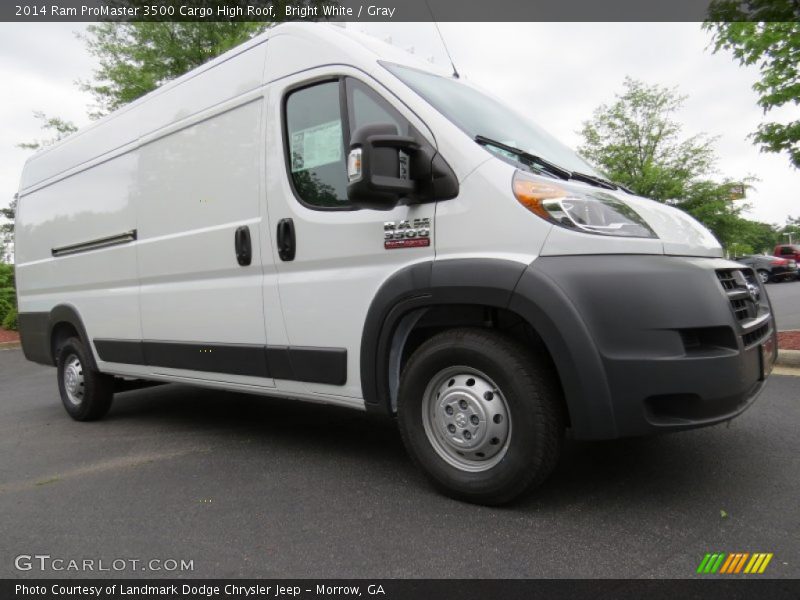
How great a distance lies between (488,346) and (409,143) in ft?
3.16

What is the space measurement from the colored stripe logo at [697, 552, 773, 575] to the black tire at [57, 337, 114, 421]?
477 cm

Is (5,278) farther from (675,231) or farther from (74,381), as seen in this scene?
(675,231)

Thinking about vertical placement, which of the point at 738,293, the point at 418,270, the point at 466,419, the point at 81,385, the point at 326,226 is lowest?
the point at 81,385

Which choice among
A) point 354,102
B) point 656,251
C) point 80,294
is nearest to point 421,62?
point 354,102

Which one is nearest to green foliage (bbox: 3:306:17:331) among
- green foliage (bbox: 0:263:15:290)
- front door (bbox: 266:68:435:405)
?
green foliage (bbox: 0:263:15:290)

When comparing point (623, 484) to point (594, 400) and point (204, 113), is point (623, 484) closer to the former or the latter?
point (594, 400)

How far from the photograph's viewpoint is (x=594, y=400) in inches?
92.3

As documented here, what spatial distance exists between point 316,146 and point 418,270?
1.03 metres

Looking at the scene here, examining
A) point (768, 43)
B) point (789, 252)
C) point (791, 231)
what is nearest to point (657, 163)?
point (789, 252)

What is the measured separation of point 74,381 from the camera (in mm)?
5363

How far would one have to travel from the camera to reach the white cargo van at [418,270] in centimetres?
235

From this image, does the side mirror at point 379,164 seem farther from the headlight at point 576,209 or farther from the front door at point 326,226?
the headlight at point 576,209

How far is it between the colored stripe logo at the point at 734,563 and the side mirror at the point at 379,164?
186 centimetres

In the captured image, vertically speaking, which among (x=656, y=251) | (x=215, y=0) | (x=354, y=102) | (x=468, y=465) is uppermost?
(x=215, y=0)
